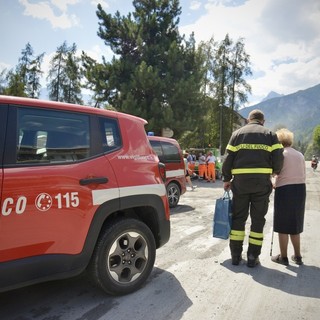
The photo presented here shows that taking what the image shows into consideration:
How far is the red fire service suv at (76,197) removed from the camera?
2.60 metres

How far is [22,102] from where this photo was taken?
2793 mm

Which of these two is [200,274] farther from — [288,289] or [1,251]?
[1,251]

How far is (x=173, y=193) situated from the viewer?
9141 mm

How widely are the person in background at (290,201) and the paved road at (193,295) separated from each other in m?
0.34

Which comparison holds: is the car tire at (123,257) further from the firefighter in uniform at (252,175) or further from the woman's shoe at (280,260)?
the woman's shoe at (280,260)

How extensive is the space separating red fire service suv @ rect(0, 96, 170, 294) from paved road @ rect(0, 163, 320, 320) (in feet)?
0.97

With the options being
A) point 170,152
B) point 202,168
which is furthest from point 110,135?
point 202,168

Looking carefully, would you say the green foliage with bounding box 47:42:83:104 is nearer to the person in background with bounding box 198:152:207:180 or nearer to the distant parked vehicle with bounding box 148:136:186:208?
the person in background with bounding box 198:152:207:180

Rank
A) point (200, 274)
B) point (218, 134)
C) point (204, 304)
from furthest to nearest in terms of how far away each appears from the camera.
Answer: point (218, 134) → point (200, 274) → point (204, 304)

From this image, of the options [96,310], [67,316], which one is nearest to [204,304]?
[96,310]

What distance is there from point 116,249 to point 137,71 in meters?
17.4

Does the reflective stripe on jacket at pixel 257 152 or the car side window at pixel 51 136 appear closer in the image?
the car side window at pixel 51 136

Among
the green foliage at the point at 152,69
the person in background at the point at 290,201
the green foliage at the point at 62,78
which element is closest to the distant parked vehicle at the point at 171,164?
the person in background at the point at 290,201

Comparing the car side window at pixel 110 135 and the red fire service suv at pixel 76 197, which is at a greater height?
the car side window at pixel 110 135
